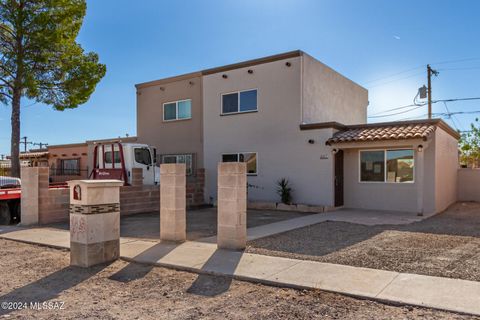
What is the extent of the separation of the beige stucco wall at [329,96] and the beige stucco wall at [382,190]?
2641 mm

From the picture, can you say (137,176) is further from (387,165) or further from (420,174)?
(420,174)

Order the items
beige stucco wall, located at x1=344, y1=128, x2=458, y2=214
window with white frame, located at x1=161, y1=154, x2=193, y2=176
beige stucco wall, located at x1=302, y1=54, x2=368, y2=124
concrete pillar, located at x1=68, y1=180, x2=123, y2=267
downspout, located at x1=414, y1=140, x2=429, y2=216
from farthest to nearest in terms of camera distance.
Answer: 1. window with white frame, located at x1=161, y1=154, x2=193, y2=176
2. beige stucco wall, located at x1=302, y1=54, x2=368, y2=124
3. beige stucco wall, located at x1=344, y1=128, x2=458, y2=214
4. downspout, located at x1=414, y1=140, x2=429, y2=216
5. concrete pillar, located at x1=68, y1=180, x2=123, y2=267

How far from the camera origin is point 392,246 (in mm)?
8438

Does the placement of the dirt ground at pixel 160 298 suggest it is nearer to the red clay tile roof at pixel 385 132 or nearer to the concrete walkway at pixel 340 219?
the concrete walkway at pixel 340 219

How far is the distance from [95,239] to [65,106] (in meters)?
14.3

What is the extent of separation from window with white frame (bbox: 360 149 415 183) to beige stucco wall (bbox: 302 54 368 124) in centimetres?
301

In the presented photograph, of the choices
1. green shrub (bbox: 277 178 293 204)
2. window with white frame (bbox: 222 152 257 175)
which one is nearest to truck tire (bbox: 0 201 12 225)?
window with white frame (bbox: 222 152 257 175)

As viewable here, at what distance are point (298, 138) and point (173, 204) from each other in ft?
27.4

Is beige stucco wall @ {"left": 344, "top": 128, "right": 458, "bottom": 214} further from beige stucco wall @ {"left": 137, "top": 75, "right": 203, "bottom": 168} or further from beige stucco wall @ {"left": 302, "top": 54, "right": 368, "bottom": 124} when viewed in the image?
beige stucco wall @ {"left": 137, "top": 75, "right": 203, "bottom": 168}

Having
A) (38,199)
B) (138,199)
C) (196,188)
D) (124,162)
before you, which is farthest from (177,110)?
(38,199)

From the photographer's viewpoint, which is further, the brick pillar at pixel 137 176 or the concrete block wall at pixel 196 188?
the concrete block wall at pixel 196 188

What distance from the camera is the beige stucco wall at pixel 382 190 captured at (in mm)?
14305

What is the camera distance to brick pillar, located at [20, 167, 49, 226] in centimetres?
1193

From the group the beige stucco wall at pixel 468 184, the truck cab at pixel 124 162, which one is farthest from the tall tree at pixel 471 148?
the truck cab at pixel 124 162
